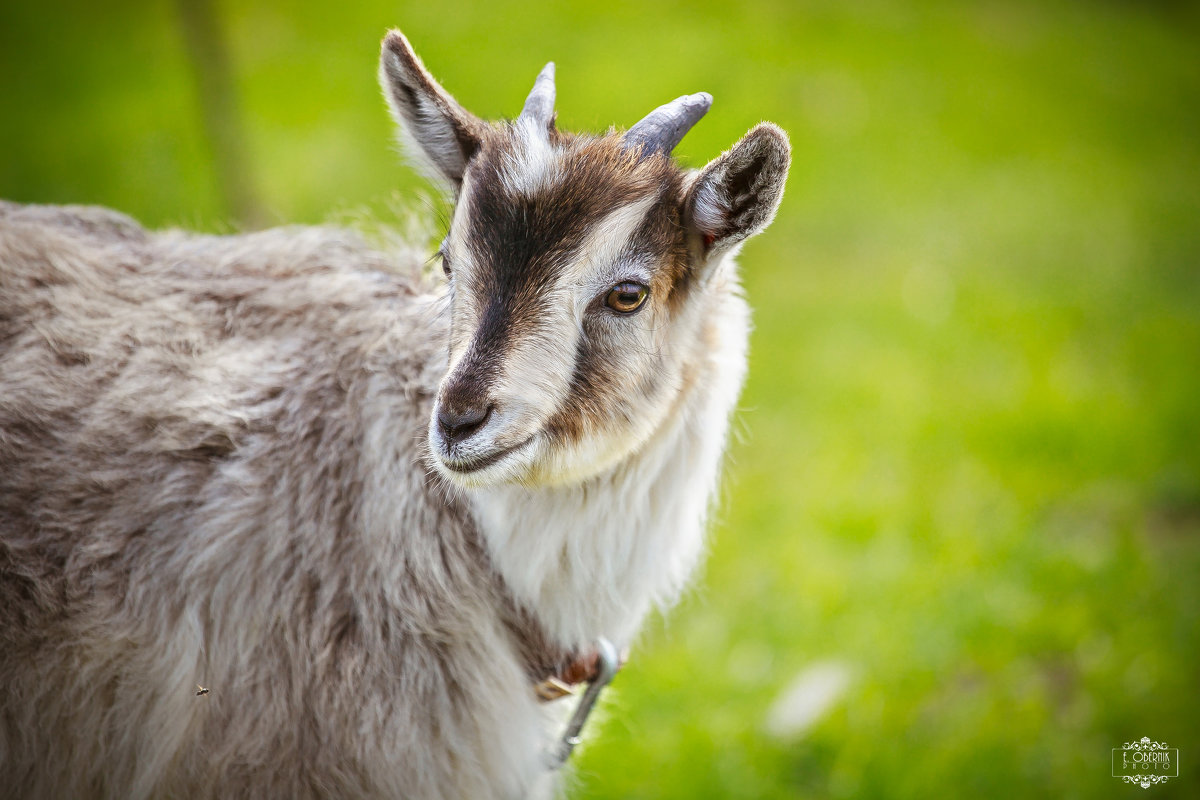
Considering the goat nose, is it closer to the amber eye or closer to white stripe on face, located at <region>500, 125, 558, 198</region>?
the amber eye

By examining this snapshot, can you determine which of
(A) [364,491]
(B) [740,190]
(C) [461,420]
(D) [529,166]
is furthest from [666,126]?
(A) [364,491]

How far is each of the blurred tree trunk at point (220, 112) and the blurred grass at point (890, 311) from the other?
0.20 meters

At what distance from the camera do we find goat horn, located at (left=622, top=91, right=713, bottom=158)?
2.39 meters

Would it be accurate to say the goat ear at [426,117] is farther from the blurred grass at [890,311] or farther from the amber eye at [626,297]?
the blurred grass at [890,311]

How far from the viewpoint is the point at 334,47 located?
9.44 metres

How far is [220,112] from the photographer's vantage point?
6.31 meters

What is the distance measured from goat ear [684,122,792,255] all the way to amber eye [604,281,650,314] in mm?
226

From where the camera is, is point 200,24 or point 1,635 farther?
point 200,24

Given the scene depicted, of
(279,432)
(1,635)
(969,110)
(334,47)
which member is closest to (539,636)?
(279,432)

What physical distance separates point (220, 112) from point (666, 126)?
5.00 metres

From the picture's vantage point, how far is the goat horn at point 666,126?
239cm

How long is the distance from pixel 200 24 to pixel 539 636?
5.14m

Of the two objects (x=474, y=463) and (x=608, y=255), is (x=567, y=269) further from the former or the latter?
(x=474, y=463)

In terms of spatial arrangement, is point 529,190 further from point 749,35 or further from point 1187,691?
point 749,35
